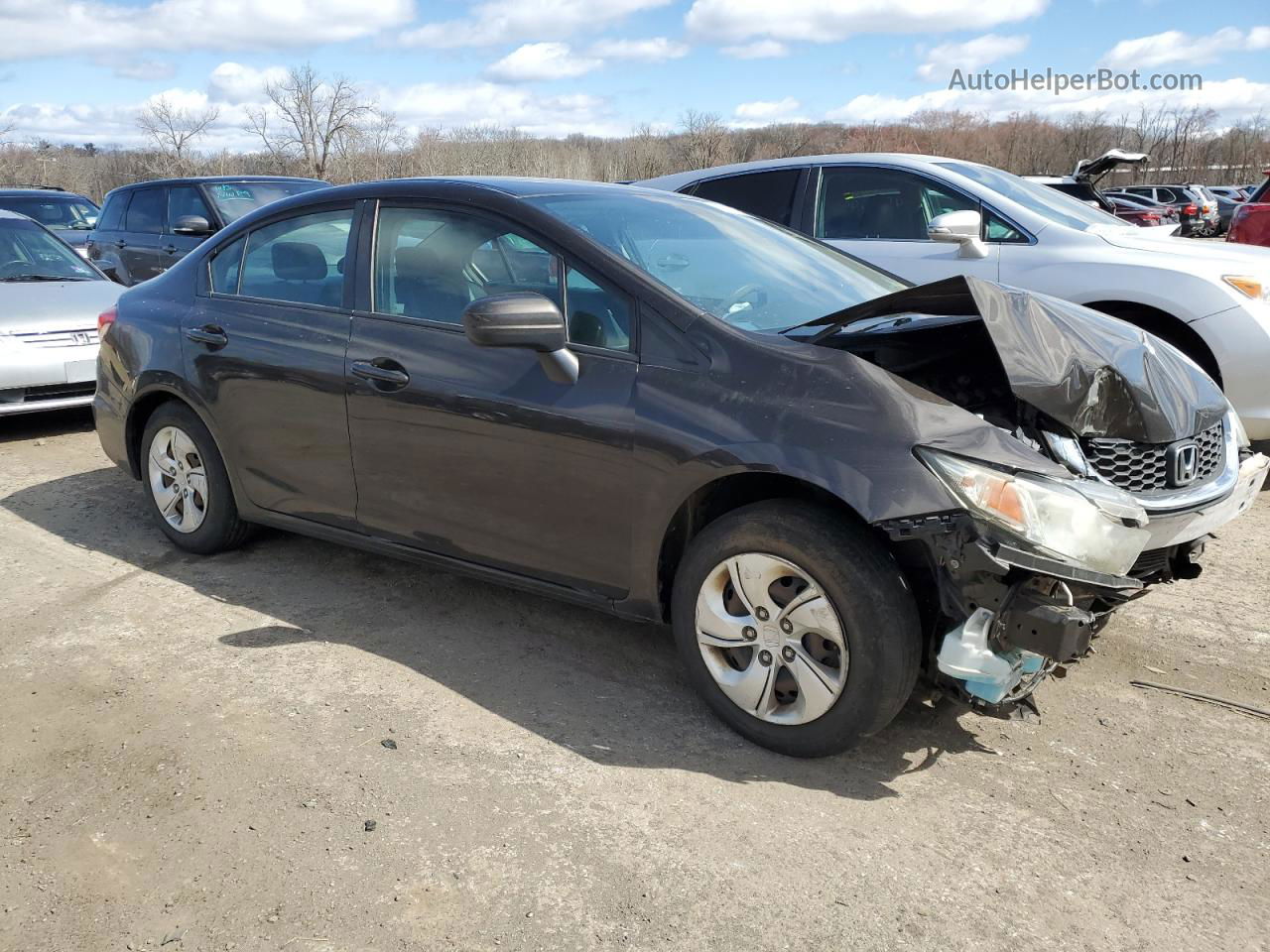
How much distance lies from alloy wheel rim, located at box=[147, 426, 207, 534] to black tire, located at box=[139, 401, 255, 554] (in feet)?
0.08

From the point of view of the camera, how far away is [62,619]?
4273mm

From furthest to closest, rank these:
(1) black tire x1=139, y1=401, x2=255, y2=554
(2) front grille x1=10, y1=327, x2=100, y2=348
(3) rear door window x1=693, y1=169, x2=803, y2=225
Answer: (2) front grille x1=10, y1=327, x2=100, y2=348
(3) rear door window x1=693, y1=169, x2=803, y2=225
(1) black tire x1=139, y1=401, x2=255, y2=554

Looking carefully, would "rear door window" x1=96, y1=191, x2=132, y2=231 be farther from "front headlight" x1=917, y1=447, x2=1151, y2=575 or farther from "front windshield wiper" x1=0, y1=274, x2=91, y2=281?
"front headlight" x1=917, y1=447, x2=1151, y2=575

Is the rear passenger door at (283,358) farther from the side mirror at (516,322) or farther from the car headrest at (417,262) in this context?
the side mirror at (516,322)

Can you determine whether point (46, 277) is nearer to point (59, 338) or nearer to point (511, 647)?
point (59, 338)

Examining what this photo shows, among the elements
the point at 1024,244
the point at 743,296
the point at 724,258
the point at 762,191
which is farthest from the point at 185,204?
the point at 743,296

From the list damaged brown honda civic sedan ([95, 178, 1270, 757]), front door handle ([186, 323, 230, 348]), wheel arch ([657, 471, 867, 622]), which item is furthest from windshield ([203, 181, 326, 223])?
wheel arch ([657, 471, 867, 622])

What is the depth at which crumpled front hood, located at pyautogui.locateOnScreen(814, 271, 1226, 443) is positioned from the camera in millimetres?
3064

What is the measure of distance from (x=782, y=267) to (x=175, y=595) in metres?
2.78

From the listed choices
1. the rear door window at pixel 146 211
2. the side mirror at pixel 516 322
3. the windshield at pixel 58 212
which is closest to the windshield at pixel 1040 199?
the side mirror at pixel 516 322

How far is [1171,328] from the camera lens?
5.94 meters

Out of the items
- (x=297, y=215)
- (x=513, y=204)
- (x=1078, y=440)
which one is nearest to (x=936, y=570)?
(x=1078, y=440)

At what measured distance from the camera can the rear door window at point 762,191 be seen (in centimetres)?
709

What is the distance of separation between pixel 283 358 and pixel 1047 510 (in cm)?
287
